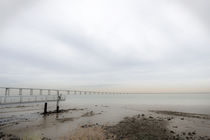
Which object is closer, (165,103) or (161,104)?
(161,104)

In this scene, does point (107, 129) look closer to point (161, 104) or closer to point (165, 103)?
point (161, 104)

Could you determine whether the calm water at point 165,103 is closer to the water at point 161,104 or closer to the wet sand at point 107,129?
the water at point 161,104

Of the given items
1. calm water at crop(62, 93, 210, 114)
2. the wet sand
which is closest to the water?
calm water at crop(62, 93, 210, 114)

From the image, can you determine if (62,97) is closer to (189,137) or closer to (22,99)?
(22,99)

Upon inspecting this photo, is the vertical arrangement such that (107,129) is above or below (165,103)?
above

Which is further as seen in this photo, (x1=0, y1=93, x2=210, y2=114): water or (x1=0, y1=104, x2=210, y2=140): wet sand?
(x1=0, y1=93, x2=210, y2=114): water

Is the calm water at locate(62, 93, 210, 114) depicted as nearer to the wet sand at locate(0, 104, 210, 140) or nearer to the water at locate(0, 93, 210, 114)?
the water at locate(0, 93, 210, 114)

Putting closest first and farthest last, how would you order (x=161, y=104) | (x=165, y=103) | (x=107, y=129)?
(x=107, y=129) → (x=161, y=104) → (x=165, y=103)

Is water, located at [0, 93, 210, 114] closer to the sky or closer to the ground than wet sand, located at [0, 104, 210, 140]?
closer to the ground

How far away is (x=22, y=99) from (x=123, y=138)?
2269cm

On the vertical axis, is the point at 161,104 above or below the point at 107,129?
below

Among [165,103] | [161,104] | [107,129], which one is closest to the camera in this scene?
[107,129]

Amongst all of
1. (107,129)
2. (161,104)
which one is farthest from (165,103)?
(107,129)

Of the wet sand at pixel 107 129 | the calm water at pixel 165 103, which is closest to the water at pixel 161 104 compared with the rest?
the calm water at pixel 165 103
